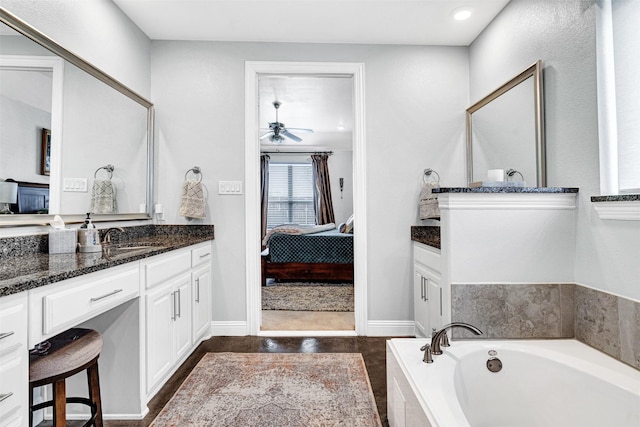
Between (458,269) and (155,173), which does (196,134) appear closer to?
(155,173)

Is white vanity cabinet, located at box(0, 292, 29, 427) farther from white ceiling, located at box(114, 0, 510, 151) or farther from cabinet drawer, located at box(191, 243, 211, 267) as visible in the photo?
white ceiling, located at box(114, 0, 510, 151)

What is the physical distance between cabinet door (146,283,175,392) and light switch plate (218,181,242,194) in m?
0.99

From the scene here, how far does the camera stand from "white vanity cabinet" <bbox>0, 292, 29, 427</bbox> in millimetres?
907

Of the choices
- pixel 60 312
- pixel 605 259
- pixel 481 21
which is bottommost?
pixel 60 312

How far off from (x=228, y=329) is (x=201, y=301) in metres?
0.42

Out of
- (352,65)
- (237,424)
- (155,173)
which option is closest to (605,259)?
(237,424)

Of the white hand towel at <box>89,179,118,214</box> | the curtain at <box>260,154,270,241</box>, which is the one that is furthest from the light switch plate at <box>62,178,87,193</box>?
the curtain at <box>260,154,270,241</box>

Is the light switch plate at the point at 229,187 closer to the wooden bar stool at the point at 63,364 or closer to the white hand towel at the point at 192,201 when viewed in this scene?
the white hand towel at the point at 192,201

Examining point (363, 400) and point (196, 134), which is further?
point (196, 134)

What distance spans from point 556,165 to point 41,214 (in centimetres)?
277

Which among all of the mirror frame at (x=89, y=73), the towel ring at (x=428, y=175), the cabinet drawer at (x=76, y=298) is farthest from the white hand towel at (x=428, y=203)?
the mirror frame at (x=89, y=73)

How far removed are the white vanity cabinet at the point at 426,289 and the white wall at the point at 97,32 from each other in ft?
8.43

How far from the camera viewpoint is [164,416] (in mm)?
1674

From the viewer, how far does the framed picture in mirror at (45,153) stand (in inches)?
65.9
